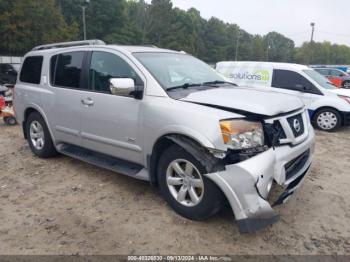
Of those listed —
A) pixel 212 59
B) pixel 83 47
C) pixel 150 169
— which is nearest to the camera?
pixel 150 169

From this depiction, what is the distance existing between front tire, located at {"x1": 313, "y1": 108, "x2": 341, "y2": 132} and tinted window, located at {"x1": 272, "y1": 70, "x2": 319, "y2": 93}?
60 centimetres

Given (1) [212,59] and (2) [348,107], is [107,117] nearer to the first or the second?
(2) [348,107]

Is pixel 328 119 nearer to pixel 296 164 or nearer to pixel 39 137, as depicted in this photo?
pixel 296 164

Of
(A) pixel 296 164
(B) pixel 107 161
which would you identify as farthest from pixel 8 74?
(A) pixel 296 164

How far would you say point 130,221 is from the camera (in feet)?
11.4

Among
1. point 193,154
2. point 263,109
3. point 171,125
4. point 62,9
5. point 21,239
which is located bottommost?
point 21,239

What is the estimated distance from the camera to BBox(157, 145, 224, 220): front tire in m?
3.16

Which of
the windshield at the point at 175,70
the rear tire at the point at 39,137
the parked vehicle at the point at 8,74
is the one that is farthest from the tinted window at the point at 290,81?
the parked vehicle at the point at 8,74

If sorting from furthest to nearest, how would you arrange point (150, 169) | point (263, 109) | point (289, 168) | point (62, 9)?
point (62, 9) < point (150, 169) < point (289, 168) < point (263, 109)

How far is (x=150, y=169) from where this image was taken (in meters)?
3.69

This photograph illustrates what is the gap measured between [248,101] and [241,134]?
1.32 feet

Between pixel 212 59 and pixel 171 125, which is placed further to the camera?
pixel 212 59

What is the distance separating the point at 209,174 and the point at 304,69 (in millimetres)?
6990

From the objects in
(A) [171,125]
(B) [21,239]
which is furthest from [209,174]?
(B) [21,239]
